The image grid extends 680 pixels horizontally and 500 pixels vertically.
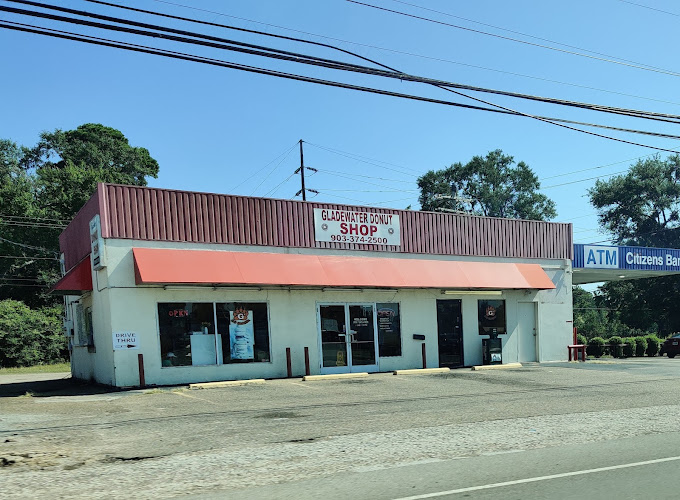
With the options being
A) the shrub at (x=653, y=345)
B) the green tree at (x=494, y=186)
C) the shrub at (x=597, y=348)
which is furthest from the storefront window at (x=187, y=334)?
the green tree at (x=494, y=186)

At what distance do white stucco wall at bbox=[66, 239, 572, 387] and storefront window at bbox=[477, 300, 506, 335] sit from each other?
0.80ft

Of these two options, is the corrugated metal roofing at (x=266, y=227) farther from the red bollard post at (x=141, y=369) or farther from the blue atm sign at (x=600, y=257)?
the red bollard post at (x=141, y=369)

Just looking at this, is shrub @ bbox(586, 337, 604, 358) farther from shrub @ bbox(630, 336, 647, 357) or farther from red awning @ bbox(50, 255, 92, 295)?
red awning @ bbox(50, 255, 92, 295)

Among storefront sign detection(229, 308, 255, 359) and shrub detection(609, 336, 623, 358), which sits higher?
storefront sign detection(229, 308, 255, 359)

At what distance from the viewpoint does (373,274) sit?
19.5 metres

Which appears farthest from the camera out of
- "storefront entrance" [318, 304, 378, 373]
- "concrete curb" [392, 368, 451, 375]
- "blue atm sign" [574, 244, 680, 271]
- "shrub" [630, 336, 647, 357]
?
"shrub" [630, 336, 647, 357]

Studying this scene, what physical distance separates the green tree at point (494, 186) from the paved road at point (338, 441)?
50.4 m

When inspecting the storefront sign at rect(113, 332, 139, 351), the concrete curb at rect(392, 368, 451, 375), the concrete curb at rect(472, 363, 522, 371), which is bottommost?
the concrete curb at rect(472, 363, 522, 371)

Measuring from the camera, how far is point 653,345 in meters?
34.5

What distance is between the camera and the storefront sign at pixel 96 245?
52.9ft

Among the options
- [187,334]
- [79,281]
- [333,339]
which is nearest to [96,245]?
[79,281]

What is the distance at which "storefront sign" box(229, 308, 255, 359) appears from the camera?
17734 mm

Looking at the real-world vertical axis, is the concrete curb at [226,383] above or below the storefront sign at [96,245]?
below

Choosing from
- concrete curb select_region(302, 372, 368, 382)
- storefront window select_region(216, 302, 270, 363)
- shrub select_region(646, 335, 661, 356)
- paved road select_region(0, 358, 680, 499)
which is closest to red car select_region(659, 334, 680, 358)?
shrub select_region(646, 335, 661, 356)
